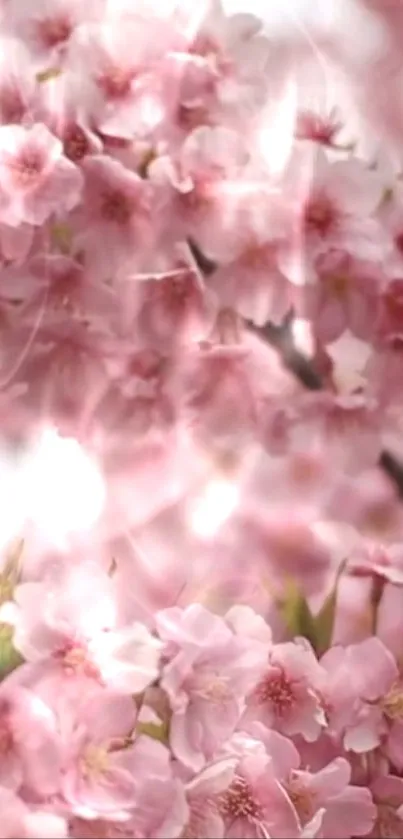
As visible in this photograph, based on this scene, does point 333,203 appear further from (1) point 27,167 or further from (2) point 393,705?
(2) point 393,705

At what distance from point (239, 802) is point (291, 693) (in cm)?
11

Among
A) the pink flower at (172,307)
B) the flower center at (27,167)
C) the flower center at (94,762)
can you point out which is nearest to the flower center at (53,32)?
the flower center at (27,167)

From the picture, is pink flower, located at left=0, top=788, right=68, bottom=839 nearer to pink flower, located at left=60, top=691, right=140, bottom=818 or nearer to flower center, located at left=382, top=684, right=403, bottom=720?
pink flower, located at left=60, top=691, right=140, bottom=818

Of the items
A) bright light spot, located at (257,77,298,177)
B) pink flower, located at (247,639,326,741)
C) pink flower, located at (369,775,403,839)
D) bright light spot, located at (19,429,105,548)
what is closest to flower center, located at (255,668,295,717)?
pink flower, located at (247,639,326,741)

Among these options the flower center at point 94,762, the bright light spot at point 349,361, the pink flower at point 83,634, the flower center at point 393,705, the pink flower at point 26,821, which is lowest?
the pink flower at point 26,821

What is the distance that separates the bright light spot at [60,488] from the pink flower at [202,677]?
0.38 feet

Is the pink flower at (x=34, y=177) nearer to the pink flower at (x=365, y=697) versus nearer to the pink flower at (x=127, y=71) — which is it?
the pink flower at (x=127, y=71)

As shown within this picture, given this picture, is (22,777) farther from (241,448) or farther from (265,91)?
(265,91)

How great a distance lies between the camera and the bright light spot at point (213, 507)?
1.00 meters

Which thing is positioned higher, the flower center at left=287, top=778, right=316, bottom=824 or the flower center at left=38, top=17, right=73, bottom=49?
the flower center at left=38, top=17, right=73, bottom=49

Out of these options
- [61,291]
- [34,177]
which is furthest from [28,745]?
[34,177]

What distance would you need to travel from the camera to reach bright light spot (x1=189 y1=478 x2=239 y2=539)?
999 mm

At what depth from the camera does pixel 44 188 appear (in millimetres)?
999

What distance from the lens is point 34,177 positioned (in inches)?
39.4
